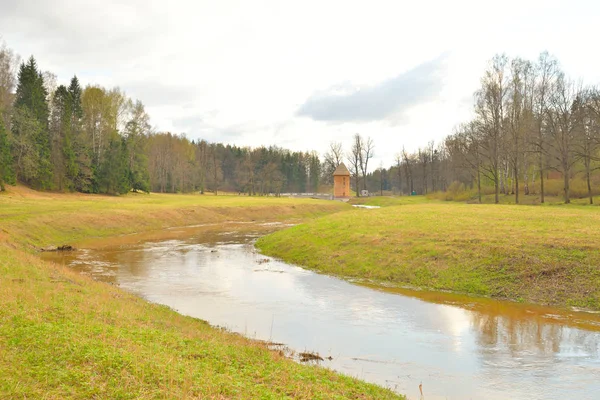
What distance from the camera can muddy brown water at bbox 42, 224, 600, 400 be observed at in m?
10.2

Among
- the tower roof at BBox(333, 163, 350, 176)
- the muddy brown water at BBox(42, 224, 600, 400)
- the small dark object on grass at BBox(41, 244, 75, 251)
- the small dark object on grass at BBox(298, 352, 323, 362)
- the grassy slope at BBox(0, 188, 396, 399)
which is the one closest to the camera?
the grassy slope at BBox(0, 188, 396, 399)

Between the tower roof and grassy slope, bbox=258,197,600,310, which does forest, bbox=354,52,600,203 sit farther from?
the tower roof

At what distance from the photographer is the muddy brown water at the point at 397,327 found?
33.5ft

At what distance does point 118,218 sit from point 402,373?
40.6m

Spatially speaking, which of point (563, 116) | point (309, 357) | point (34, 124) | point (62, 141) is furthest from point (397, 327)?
point (62, 141)

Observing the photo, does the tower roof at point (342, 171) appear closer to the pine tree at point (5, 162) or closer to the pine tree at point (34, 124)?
the pine tree at point (34, 124)

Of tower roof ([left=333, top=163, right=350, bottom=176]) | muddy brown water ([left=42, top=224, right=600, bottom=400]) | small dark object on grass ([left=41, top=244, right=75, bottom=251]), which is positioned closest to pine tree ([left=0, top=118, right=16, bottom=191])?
small dark object on grass ([left=41, top=244, right=75, bottom=251])

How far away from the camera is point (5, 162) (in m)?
54.5

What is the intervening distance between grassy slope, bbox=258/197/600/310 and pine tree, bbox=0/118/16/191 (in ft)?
137

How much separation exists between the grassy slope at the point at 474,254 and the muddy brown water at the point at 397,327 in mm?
1374

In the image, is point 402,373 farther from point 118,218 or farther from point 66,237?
point 118,218

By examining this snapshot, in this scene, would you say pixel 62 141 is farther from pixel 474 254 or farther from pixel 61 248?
pixel 474 254

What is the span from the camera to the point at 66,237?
35.8 m

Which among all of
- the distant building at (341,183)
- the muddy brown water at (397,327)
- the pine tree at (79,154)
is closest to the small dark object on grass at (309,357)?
the muddy brown water at (397,327)
